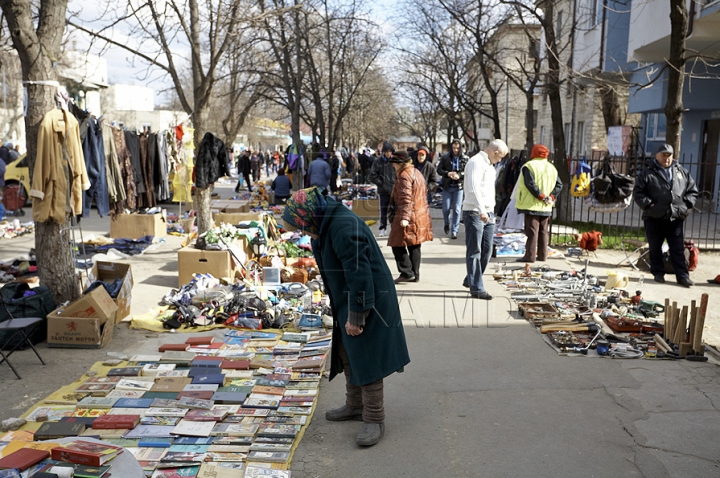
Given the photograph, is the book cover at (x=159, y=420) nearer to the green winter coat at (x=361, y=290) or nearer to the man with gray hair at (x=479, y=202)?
the green winter coat at (x=361, y=290)

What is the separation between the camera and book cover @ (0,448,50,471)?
12.6 feet

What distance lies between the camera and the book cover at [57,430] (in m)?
4.49

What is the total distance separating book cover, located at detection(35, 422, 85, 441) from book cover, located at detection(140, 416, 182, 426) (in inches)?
16.7

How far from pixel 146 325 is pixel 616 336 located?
5.27 m

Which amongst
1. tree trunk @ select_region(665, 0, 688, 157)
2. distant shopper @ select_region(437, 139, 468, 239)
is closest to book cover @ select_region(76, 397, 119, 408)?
distant shopper @ select_region(437, 139, 468, 239)

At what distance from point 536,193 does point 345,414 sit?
664cm

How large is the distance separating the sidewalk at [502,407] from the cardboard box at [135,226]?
275 inches

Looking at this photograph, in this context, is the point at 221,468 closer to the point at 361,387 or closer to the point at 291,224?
the point at 361,387

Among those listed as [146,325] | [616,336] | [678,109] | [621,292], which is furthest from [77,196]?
[678,109]

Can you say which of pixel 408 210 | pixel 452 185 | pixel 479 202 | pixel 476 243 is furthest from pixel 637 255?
pixel 408 210

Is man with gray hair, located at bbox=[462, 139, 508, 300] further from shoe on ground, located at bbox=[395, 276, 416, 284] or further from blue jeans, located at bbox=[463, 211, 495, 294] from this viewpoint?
shoe on ground, located at bbox=[395, 276, 416, 284]

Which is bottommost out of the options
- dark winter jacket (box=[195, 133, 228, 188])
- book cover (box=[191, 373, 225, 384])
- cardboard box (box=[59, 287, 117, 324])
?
book cover (box=[191, 373, 225, 384])

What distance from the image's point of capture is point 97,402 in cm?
518

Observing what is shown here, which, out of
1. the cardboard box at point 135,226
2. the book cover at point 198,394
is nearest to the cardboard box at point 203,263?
the book cover at point 198,394
